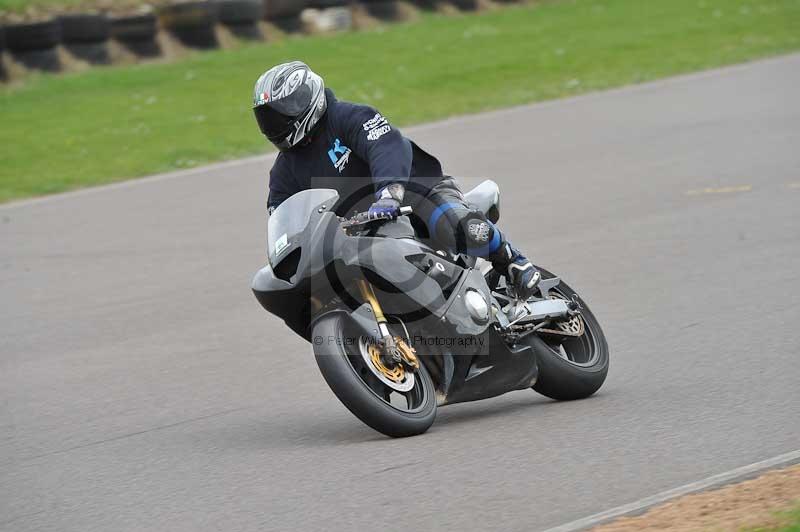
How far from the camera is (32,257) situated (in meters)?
11.5

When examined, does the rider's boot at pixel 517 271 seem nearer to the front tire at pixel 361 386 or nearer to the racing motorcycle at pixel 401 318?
the racing motorcycle at pixel 401 318

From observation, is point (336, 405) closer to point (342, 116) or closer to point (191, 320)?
point (342, 116)

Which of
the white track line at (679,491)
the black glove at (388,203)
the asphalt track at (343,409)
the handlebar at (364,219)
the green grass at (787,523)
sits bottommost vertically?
the asphalt track at (343,409)

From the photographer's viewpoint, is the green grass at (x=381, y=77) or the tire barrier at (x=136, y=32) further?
the tire barrier at (x=136, y=32)

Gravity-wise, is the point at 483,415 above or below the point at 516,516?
below

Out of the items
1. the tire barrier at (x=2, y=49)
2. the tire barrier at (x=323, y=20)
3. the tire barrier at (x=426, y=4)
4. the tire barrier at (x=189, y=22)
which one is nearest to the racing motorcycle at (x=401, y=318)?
the tire barrier at (x=2, y=49)

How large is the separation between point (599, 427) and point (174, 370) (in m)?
2.90

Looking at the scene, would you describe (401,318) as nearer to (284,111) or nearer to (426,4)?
(284,111)

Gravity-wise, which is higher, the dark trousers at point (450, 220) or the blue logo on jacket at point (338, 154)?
the blue logo on jacket at point (338, 154)

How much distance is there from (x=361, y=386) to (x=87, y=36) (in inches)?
682

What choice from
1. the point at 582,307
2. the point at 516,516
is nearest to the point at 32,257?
the point at 582,307

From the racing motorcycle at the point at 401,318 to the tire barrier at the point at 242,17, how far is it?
56.8 ft

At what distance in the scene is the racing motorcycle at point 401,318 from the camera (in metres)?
5.59

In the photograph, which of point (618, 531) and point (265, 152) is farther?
point (265, 152)
